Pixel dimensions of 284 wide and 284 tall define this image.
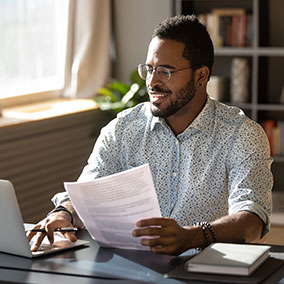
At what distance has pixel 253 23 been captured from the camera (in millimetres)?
4637

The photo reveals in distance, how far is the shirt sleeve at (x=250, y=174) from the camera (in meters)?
2.18

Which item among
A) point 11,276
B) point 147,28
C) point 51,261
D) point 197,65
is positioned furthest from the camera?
point 147,28

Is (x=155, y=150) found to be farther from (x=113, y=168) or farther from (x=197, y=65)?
(x=197, y=65)

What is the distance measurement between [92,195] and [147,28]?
3308 mm

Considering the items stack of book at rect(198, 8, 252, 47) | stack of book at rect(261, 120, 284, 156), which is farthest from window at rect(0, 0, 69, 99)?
stack of book at rect(261, 120, 284, 156)

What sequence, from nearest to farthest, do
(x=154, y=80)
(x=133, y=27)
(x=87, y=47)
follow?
(x=154, y=80), (x=87, y=47), (x=133, y=27)

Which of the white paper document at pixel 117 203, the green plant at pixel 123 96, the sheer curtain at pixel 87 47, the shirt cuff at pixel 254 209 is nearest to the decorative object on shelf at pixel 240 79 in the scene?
the green plant at pixel 123 96

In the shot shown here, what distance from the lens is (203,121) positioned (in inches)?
94.3

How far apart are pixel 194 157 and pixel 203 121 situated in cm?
13

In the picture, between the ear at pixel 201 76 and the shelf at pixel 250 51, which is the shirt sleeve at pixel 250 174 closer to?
the ear at pixel 201 76

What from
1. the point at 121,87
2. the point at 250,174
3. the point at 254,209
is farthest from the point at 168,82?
the point at 121,87

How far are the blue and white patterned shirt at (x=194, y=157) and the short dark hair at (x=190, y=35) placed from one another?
17 centimetres

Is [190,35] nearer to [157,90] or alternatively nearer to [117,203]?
[157,90]

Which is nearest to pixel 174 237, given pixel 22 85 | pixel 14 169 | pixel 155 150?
pixel 155 150
